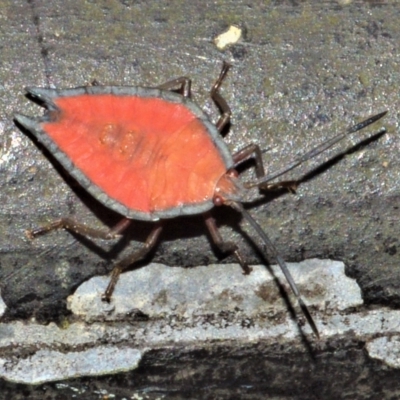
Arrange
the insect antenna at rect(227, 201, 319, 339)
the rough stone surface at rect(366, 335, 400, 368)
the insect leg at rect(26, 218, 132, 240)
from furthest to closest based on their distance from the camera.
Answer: the rough stone surface at rect(366, 335, 400, 368)
the insect leg at rect(26, 218, 132, 240)
the insect antenna at rect(227, 201, 319, 339)

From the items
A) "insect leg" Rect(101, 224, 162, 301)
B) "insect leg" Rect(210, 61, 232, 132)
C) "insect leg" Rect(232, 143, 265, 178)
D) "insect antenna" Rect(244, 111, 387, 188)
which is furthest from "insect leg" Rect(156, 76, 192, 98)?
"insect leg" Rect(101, 224, 162, 301)

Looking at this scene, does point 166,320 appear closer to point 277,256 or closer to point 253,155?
point 277,256

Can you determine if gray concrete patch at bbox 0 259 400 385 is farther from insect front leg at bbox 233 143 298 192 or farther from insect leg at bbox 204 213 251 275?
insect front leg at bbox 233 143 298 192

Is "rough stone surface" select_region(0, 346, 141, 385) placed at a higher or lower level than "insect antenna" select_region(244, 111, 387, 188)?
lower

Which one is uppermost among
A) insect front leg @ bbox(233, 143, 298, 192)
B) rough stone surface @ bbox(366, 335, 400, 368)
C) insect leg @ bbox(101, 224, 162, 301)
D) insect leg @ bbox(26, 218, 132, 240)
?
insect front leg @ bbox(233, 143, 298, 192)

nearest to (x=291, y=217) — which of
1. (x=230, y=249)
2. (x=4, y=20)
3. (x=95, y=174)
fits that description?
(x=230, y=249)

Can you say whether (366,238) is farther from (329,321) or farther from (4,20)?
(4,20)

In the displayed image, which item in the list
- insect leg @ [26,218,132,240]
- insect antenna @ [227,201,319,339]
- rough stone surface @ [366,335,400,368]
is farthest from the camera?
rough stone surface @ [366,335,400,368]
